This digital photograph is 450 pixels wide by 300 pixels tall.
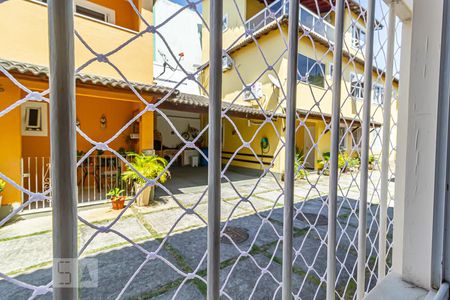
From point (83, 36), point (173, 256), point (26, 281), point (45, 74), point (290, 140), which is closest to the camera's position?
point (290, 140)

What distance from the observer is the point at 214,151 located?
1.53 feet

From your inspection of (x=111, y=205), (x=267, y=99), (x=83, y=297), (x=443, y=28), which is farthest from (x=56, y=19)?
(x=267, y=99)

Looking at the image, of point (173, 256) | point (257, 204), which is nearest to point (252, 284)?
point (173, 256)

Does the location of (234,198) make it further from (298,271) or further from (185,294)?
(185,294)

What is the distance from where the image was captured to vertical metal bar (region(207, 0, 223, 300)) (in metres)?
0.46

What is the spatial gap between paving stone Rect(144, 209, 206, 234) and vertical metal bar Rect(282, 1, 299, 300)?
212 centimetres

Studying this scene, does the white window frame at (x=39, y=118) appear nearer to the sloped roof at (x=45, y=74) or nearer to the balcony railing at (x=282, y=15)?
the sloped roof at (x=45, y=74)

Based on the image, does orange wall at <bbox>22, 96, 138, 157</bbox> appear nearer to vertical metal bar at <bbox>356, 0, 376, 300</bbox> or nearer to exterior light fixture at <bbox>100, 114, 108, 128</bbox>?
exterior light fixture at <bbox>100, 114, 108, 128</bbox>

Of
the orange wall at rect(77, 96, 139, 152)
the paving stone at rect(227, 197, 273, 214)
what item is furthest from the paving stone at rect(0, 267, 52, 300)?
the orange wall at rect(77, 96, 139, 152)

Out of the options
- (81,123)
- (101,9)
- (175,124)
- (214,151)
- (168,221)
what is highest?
(101,9)

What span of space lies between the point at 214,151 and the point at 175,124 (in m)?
9.07

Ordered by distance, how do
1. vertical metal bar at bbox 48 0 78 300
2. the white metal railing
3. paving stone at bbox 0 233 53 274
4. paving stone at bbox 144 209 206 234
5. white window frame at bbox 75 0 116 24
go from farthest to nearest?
white window frame at bbox 75 0 116 24
the white metal railing
paving stone at bbox 144 209 206 234
paving stone at bbox 0 233 53 274
vertical metal bar at bbox 48 0 78 300

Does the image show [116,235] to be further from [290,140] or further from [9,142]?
[290,140]

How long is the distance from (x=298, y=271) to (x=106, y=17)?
5.46m
